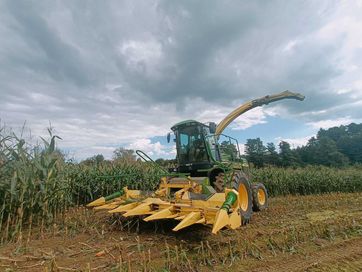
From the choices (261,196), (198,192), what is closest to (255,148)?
(261,196)

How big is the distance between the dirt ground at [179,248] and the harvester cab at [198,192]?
362 mm

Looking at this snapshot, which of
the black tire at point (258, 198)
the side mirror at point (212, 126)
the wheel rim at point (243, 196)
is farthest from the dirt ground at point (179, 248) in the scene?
the side mirror at point (212, 126)

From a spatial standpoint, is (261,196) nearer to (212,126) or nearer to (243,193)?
(243,193)

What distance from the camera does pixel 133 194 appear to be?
6129mm

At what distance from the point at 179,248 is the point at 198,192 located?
65.2 inches

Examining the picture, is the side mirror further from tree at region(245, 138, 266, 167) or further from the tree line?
tree at region(245, 138, 266, 167)

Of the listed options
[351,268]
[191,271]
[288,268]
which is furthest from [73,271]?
[351,268]

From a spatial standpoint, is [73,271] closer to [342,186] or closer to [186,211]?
[186,211]

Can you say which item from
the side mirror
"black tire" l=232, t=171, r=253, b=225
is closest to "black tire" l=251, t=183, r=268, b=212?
"black tire" l=232, t=171, r=253, b=225

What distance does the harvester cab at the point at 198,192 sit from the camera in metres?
4.18

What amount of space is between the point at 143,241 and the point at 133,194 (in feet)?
6.00

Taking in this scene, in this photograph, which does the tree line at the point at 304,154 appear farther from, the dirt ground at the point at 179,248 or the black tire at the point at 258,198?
the dirt ground at the point at 179,248

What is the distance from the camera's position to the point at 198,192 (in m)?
5.57

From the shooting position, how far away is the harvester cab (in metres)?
4.18
